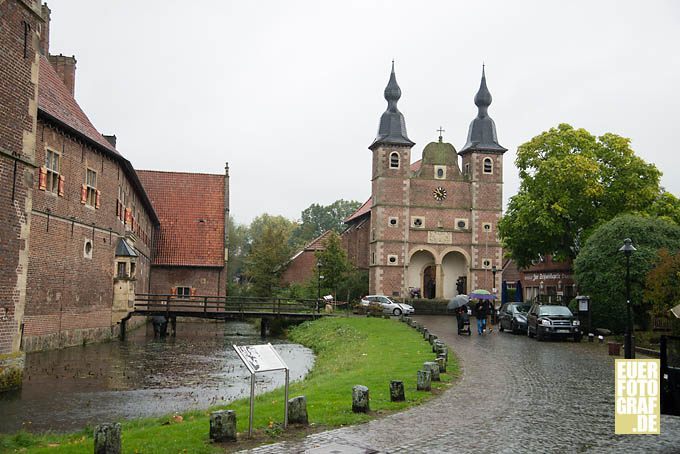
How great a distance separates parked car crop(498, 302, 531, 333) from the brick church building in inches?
889

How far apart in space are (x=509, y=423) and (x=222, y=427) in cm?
422

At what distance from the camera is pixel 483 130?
55062 millimetres

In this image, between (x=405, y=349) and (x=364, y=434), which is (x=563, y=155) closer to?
(x=405, y=349)

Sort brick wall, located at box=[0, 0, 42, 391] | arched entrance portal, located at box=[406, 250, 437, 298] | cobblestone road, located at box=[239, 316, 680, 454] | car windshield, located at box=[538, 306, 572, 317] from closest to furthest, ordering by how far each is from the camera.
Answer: cobblestone road, located at box=[239, 316, 680, 454], brick wall, located at box=[0, 0, 42, 391], car windshield, located at box=[538, 306, 572, 317], arched entrance portal, located at box=[406, 250, 437, 298]

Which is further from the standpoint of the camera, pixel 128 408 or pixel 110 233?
pixel 110 233

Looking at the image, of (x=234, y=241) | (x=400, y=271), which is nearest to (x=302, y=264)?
(x=400, y=271)

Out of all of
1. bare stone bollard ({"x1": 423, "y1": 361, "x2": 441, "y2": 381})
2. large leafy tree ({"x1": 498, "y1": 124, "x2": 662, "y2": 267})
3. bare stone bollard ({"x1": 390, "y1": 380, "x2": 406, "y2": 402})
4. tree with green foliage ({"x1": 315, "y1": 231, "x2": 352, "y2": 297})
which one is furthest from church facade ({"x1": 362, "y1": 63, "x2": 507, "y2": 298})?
bare stone bollard ({"x1": 390, "y1": 380, "x2": 406, "y2": 402})

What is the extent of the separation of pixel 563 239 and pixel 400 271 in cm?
2054

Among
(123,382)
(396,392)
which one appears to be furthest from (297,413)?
(123,382)

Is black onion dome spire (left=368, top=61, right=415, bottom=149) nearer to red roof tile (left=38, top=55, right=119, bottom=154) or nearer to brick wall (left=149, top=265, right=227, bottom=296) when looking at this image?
brick wall (left=149, top=265, right=227, bottom=296)

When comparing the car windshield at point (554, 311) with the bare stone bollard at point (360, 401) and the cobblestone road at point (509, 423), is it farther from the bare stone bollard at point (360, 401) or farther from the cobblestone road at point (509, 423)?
the bare stone bollard at point (360, 401)

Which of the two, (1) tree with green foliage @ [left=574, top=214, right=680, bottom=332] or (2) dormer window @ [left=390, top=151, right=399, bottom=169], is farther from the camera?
(2) dormer window @ [left=390, top=151, right=399, bottom=169]

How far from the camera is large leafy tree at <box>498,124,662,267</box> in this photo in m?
32.2

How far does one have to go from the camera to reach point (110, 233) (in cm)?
2886
